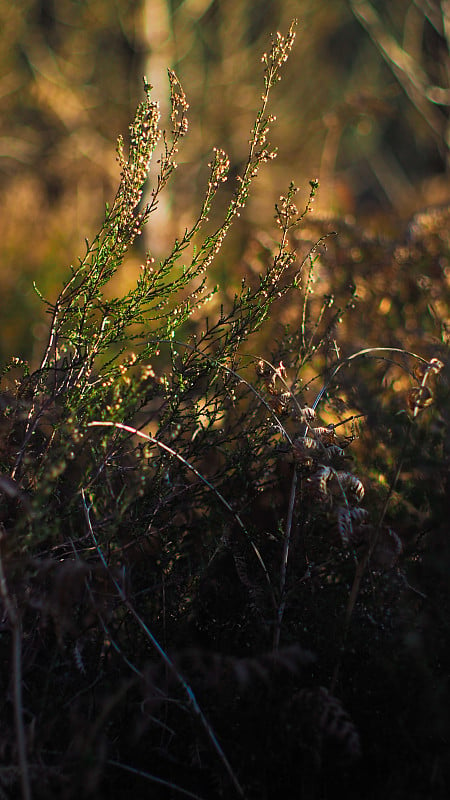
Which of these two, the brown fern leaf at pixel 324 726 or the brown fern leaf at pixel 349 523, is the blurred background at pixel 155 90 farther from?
the brown fern leaf at pixel 324 726

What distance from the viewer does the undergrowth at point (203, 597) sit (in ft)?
3.87

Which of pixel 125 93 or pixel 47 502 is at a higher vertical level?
pixel 125 93

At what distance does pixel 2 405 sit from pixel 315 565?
83 cm

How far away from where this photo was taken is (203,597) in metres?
1.62

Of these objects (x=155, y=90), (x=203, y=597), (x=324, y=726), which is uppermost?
(x=155, y=90)

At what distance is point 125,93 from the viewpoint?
463 inches

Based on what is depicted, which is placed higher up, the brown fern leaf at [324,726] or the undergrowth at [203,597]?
the undergrowth at [203,597]

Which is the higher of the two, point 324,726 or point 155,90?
point 155,90

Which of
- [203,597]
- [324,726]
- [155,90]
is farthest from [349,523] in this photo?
[155,90]

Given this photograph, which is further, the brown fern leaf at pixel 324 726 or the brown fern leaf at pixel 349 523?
the brown fern leaf at pixel 349 523

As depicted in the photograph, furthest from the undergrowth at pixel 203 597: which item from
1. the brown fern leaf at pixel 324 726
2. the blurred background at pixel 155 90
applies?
the blurred background at pixel 155 90

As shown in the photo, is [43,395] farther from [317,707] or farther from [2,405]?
[317,707]

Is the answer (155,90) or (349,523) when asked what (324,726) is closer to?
(349,523)

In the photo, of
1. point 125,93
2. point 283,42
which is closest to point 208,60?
point 125,93
